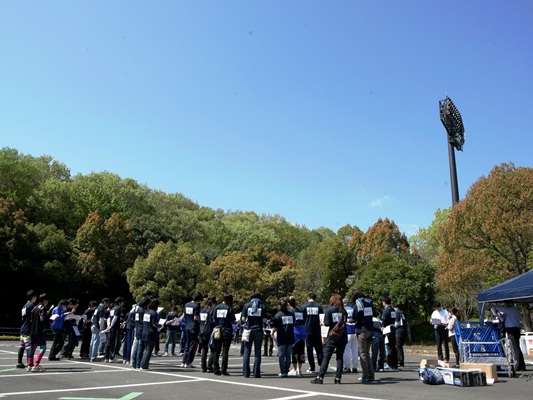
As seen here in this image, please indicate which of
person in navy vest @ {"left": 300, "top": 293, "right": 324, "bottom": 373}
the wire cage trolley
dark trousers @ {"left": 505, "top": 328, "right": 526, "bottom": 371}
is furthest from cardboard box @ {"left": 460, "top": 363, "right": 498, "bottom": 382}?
person in navy vest @ {"left": 300, "top": 293, "right": 324, "bottom": 373}

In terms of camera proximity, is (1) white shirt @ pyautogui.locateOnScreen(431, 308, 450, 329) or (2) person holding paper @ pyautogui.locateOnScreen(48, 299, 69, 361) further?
(1) white shirt @ pyautogui.locateOnScreen(431, 308, 450, 329)

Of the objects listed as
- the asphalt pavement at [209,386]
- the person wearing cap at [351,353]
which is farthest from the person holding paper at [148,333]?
the person wearing cap at [351,353]

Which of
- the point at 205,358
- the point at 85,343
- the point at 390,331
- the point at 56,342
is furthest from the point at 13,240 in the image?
the point at 390,331

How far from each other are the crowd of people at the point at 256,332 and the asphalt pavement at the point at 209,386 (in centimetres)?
42

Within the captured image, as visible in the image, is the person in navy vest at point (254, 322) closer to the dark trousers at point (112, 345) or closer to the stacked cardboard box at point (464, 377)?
the stacked cardboard box at point (464, 377)

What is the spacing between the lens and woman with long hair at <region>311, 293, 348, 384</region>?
9953 mm

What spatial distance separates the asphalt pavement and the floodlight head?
55.8m

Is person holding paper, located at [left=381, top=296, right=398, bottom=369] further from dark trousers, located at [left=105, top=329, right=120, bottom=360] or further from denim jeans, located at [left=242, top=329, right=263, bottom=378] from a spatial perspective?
dark trousers, located at [left=105, top=329, right=120, bottom=360]

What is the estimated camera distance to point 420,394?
8594 mm

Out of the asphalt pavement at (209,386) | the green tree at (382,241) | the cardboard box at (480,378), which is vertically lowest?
the asphalt pavement at (209,386)

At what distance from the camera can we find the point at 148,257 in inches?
1569

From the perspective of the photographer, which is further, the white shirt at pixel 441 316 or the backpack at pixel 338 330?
the white shirt at pixel 441 316

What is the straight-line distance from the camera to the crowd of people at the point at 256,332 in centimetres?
1059

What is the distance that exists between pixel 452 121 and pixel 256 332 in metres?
59.5
